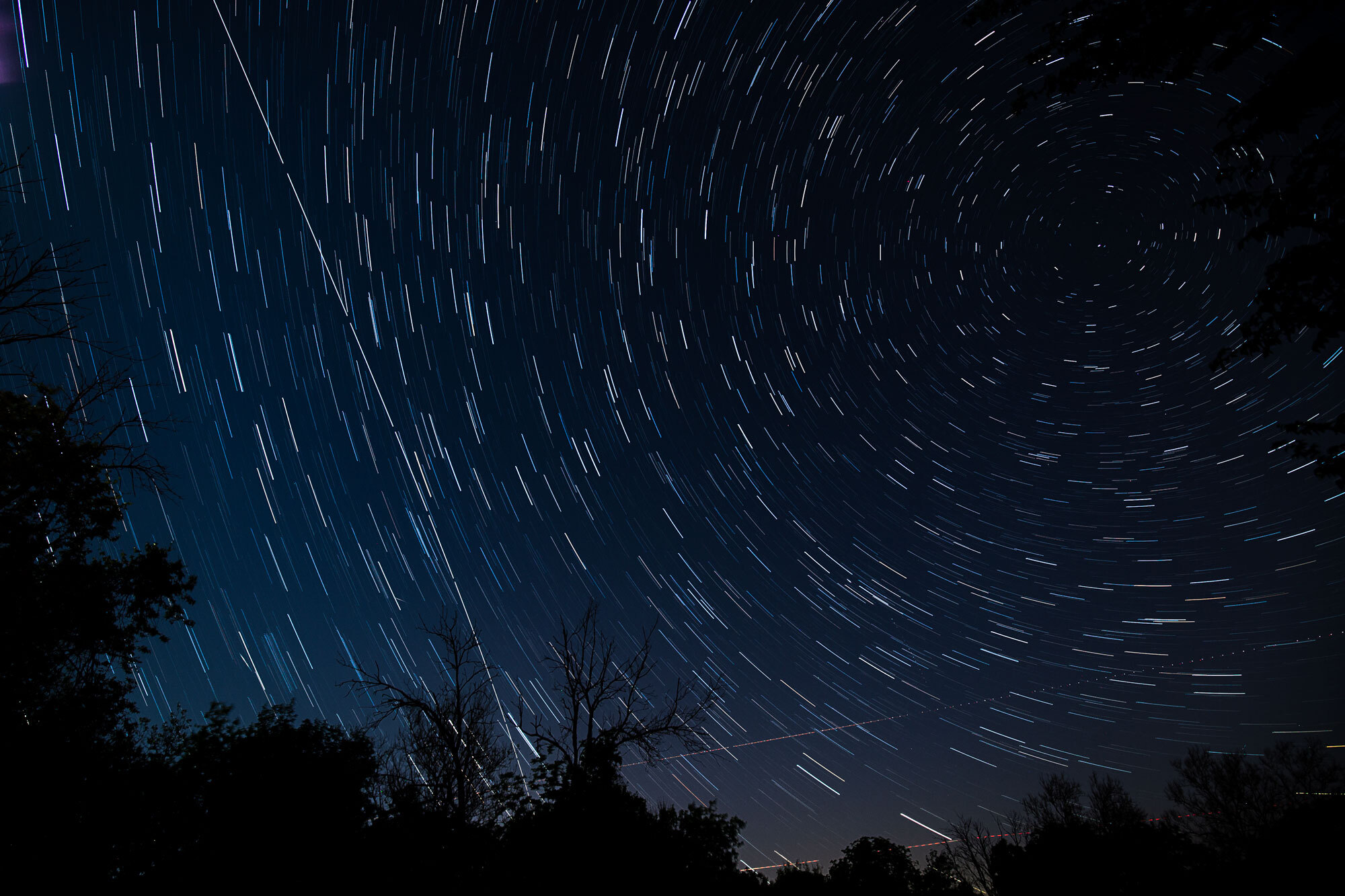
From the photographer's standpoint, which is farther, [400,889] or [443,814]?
[443,814]

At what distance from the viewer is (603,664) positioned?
1047cm

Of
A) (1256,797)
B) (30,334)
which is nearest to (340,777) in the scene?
(30,334)

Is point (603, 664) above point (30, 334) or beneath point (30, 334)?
beneath

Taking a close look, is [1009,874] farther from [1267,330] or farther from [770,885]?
[1267,330]

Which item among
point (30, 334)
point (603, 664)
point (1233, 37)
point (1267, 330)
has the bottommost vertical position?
point (603, 664)

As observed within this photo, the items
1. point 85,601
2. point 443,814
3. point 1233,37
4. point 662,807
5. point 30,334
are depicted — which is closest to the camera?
point 30,334

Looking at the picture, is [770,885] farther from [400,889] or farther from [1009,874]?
[400,889]

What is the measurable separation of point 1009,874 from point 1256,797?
19264mm

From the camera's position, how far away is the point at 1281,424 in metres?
6.28

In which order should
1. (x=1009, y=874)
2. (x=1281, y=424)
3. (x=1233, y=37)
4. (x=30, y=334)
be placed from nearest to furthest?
(x=30, y=334), (x=1233, y=37), (x=1281, y=424), (x=1009, y=874)

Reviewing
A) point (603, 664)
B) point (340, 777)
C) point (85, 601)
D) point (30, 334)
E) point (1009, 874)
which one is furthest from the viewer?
point (1009, 874)

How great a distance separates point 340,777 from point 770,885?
18.1 m

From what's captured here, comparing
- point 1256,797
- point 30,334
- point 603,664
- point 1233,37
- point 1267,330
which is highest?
point 1233,37

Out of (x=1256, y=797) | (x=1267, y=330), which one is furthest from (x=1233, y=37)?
(x=1256, y=797)
